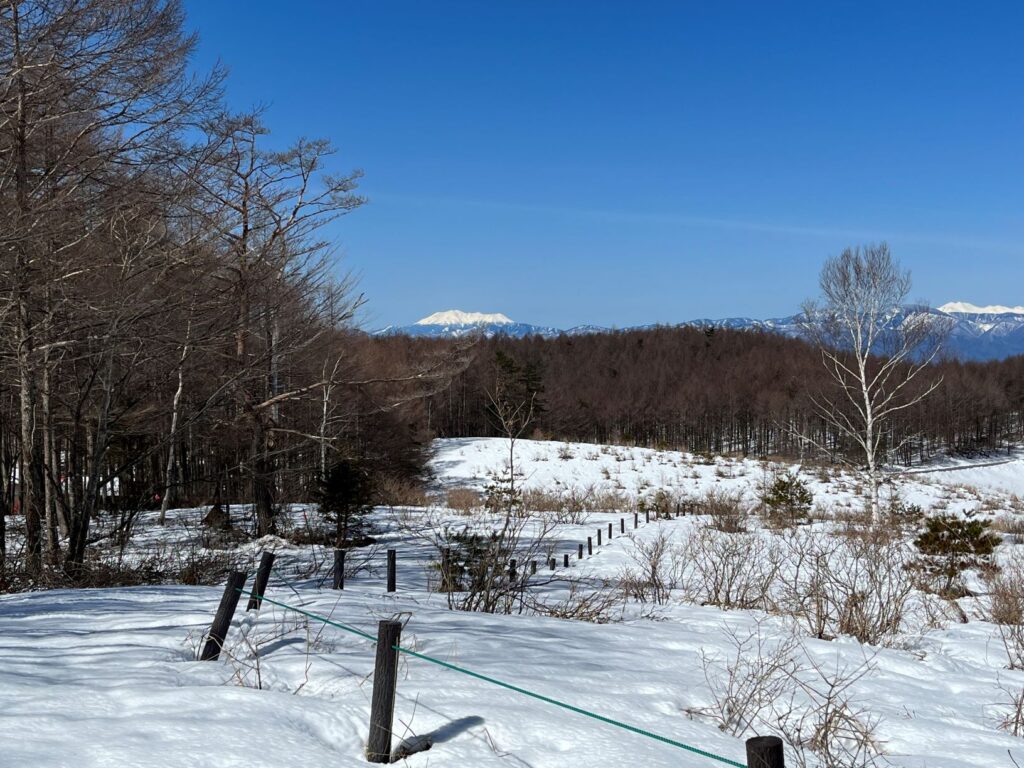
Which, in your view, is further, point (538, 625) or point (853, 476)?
point (853, 476)

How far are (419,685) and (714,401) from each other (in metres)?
78.7

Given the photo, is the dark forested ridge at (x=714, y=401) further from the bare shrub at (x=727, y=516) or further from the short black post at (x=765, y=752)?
the short black post at (x=765, y=752)

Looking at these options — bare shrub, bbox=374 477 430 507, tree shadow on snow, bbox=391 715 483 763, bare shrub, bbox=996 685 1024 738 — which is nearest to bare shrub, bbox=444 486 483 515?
bare shrub, bbox=374 477 430 507

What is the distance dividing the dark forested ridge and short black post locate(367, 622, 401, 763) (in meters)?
54.9

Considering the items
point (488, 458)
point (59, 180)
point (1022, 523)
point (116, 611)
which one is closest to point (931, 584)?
point (1022, 523)

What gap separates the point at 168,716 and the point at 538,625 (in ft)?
11.7

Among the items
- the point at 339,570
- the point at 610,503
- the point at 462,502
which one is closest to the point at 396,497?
the point at 462,502

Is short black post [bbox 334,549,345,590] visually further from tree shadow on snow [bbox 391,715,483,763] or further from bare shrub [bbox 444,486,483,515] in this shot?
bare shrub [bbox 444,486,483,515]

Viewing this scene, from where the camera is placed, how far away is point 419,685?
3.79 meters

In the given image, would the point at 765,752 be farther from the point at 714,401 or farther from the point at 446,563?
the point at 714,401

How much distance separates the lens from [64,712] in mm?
3090

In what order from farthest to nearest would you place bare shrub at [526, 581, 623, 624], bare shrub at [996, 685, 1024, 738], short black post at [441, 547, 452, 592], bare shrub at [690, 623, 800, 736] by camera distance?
short black post at [441, 547, 452, 592] → bare shrub at [526, 581, 623, 624] → bare shrub at [996, 685, 1024, 738] → bare shrub at [690, 623, 800, 736]

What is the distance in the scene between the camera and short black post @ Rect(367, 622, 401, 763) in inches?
120

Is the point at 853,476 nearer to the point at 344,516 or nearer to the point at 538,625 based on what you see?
the point at 344,516
